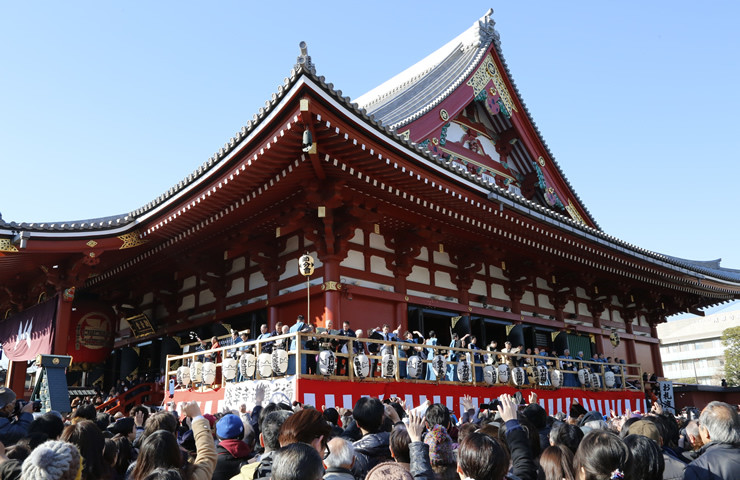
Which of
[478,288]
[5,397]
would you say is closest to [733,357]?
[478,288]

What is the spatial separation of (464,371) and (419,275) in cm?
339

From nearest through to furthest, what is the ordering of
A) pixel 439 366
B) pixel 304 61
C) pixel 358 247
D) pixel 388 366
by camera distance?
pixel 304 61
pixel 388 366
pixel 439 366
pixel 358 247

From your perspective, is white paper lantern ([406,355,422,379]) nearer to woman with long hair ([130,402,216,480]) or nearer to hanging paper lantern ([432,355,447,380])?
hanging paper lantern ([432,355,447,380])

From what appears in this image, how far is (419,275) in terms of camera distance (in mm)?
15273

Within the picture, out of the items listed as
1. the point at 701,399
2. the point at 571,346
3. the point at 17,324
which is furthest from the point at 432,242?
the point at 701,399

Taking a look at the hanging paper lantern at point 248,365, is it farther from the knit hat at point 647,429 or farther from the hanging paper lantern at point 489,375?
the knit hat at point 647,429

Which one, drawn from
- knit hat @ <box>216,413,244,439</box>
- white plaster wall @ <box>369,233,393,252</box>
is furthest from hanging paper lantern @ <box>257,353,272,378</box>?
knit hat @ <box>216,413,244,439</box>

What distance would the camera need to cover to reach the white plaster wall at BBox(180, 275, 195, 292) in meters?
17.2

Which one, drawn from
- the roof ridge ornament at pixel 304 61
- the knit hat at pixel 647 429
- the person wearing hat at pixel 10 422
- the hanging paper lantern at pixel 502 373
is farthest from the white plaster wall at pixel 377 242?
the knit hat at pixel 647 429

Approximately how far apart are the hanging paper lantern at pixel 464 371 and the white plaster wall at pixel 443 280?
124 inches

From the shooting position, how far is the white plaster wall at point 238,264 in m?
15.5

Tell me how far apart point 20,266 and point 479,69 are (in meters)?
15.1

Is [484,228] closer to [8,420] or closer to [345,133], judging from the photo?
[345,133]

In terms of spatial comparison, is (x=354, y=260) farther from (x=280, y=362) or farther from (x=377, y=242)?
(x=280, y=362)
